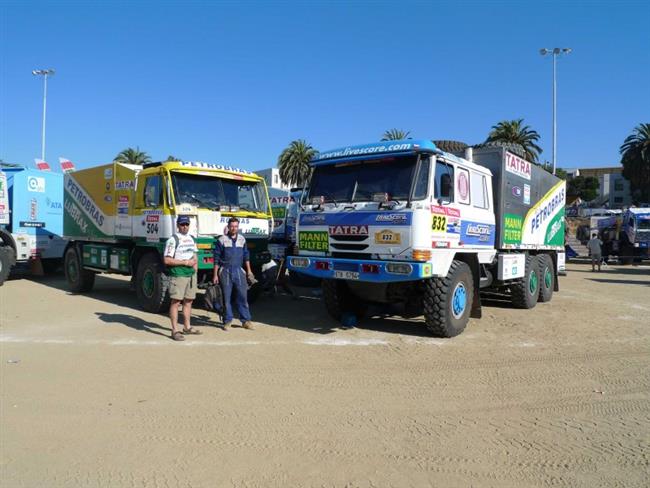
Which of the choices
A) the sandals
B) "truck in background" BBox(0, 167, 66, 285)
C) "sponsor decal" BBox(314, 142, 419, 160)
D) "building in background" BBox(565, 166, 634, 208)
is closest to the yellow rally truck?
the sandals

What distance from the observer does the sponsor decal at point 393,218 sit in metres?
6.94

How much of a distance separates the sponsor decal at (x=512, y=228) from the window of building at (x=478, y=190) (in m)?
0.82

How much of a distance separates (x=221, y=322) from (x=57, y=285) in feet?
25.3

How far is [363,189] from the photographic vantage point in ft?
25.1

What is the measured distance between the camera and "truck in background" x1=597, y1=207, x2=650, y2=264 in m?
27.1

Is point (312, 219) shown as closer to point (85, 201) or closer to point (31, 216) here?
point (85, 201)

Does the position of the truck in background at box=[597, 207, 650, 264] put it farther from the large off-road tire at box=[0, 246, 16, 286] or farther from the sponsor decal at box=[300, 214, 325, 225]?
the large off-road tire at box=[0, 246, 16, 286]

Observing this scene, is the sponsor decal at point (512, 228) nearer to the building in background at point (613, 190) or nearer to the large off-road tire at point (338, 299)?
the large off-road tire at point (338, 299)

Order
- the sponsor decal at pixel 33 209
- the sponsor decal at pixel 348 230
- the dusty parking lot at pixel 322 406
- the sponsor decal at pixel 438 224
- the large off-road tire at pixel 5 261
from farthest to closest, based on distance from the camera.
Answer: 1. the sponsor decal at pixel 33 209
2. the large off-road tire at pixel 5 261
3. the sponsor decal at pixel 348 230
4. the sponsor decal at pixel 438 224
5. the dusty parking lot at pixel 322 406

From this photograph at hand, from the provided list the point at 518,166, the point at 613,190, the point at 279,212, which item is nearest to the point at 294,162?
the point at 279,212

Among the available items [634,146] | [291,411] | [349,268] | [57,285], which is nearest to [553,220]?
[349,268]

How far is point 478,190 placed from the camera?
8.50 m

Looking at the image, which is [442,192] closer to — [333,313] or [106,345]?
[333,313]

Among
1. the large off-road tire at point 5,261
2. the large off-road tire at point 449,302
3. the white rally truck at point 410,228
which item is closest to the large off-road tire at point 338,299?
the white rally truck at point 410,228
